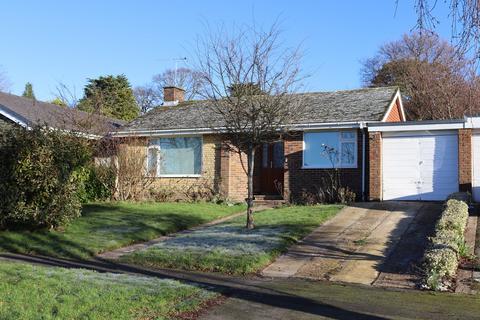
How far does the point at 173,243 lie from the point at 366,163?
8.86 metres

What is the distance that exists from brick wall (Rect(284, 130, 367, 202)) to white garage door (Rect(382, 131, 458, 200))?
3.72 ft

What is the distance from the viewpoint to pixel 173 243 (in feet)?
40.7

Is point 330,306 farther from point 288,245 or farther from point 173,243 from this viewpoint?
point 173,243

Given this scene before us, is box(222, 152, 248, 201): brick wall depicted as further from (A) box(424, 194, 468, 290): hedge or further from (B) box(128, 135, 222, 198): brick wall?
(A) box(424, 194, 468, 290): hedge

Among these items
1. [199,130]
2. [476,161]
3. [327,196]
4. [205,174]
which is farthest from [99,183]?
[476,161]

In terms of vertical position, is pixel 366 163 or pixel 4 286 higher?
pixel 366 163

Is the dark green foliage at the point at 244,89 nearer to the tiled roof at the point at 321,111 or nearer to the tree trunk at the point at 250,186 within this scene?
the tree trunk at the point at 250,186

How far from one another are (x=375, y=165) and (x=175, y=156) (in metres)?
8.43

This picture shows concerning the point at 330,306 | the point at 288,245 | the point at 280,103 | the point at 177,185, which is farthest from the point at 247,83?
the point at 177,185

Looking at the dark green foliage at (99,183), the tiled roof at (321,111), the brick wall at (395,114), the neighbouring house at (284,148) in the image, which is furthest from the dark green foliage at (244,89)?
the brick wall at (395,114)

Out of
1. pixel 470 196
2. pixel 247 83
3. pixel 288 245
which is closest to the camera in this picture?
pixel 288 245

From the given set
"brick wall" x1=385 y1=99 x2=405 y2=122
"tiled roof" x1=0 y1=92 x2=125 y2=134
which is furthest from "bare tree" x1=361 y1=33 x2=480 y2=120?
"tiled roof" x1=0 y1=92 x2=125 y2=134

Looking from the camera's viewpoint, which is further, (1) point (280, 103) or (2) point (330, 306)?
(1) point (280, 103)

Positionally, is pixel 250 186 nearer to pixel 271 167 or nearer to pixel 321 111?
pixel 321 111
